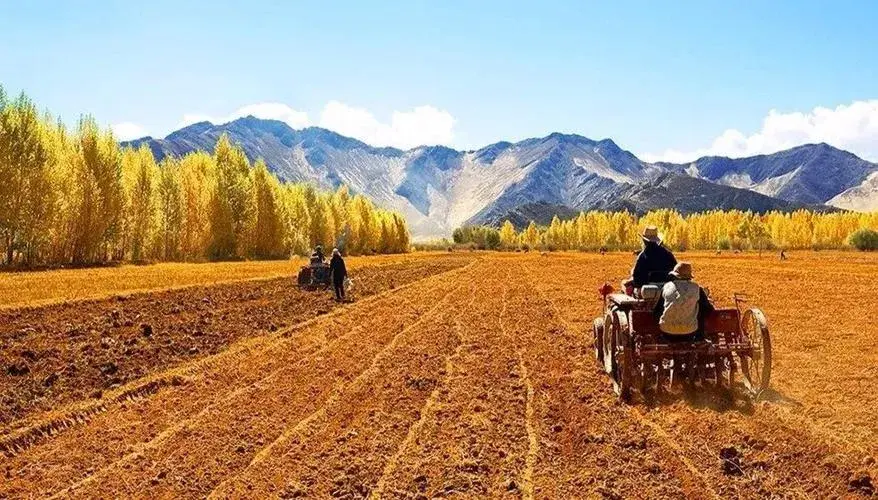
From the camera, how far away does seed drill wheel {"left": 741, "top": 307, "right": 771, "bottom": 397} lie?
8492 millimetres

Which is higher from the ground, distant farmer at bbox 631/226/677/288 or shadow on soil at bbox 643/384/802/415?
distant farmer at bbox 631/226/677/288

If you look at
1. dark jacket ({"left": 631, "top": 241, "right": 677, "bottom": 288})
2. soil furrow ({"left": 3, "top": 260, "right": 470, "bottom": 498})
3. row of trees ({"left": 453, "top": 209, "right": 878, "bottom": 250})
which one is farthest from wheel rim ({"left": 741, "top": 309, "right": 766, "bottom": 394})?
row of trees ({"left": 453, "top": 209, "right": 878, "bottom": 250})

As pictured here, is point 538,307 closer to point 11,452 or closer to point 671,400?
point 671,400

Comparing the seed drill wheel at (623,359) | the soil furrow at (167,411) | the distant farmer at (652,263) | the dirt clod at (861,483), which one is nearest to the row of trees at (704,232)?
the soil furrow at (167,411)

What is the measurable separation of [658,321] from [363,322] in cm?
1051

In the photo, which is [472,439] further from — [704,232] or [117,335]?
[704,232]

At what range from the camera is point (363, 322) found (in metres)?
18.0

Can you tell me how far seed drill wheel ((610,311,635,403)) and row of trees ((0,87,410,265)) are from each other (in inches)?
1526

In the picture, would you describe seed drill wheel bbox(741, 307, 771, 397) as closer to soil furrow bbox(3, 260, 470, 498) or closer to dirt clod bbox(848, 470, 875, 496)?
dirt clod bbox(848, 470, 875, 496)

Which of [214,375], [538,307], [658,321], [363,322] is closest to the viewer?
[658,321]

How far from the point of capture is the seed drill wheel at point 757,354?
27.9 feet

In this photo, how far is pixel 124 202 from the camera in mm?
48312

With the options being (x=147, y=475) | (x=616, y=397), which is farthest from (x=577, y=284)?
(x=147, y=475)

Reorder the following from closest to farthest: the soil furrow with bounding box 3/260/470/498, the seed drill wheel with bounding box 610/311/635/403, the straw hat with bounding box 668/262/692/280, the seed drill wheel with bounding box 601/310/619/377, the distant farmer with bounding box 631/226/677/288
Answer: the soil furrow with bounding box 3/260/470/498
the straw hat with bounding box 668/262/692/280
the seed drill wheel with bounding box 610/311/635/403
the distant farmer with bounding box 631/226/677/288
the seed drill wheel with bounding box 601/310/619/377
